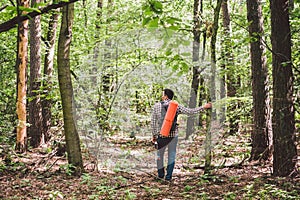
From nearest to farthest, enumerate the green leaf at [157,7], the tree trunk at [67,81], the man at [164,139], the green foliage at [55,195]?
the green leaf at [157,7], the green foliage at [55,195], the tree trunk at [67,81], the man at [164,139]

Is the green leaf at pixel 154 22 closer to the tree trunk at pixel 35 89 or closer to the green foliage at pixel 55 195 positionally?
the green foliage at pixel 55 195

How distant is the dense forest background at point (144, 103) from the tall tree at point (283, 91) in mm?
16

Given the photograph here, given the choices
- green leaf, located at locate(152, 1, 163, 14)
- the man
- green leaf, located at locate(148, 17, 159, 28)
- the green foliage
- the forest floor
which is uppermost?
A: green leaf, located at locate(152, 1, 163, 14)

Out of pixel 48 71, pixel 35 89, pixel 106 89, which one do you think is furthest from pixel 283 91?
pixel 48 71

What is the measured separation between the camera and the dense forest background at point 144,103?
5.72 m

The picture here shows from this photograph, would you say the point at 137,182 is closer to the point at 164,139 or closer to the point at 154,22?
the point at 164,139

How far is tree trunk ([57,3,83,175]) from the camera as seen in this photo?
6.51 meters

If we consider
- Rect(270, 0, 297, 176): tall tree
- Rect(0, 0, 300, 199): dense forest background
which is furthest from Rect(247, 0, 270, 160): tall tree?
Rect(270, 0, 297, 176): tall tree

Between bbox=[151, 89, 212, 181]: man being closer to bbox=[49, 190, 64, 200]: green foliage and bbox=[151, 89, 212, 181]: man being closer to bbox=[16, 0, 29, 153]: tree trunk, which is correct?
bbox=[49, 190, 64, 200]: green foliage

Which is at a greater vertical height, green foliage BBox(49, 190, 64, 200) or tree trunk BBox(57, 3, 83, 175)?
tree trunk BBox(57, 3, 83, 175)

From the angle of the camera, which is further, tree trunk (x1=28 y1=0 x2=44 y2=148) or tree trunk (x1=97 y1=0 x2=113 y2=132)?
tree trunk (x1=28 y1=0 x2=44 y2=148)

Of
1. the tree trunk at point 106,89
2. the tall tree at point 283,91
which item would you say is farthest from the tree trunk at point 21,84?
the tall tree at point 283,91

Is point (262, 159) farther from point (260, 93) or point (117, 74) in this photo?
point (117, 74)

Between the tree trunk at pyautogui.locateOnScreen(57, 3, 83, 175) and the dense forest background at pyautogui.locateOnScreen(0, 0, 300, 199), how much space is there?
18mm
